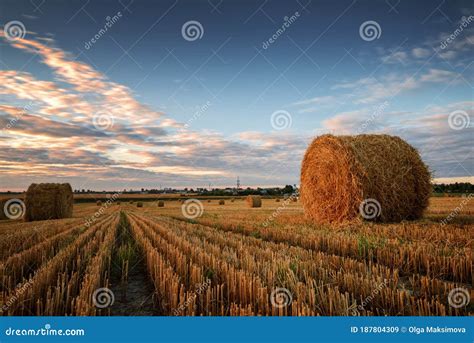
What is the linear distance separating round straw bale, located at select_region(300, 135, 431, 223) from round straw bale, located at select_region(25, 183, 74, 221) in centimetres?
1491

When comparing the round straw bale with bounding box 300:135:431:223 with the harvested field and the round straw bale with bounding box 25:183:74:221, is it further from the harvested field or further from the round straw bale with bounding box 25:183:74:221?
the round straw bale with bounding box 25:183:74:221

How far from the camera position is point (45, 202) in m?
18.5

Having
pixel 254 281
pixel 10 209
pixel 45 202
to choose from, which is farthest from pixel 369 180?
pixel 10 209

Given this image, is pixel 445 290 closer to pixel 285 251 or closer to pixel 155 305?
pixel 285 251

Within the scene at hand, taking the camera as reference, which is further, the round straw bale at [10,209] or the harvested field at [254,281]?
the round straw bale at [10,209]

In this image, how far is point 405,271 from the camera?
4453mm

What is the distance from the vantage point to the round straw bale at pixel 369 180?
9.15m

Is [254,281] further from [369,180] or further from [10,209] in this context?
[10,209]

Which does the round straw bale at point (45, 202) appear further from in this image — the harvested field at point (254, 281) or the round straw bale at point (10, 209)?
the harvested field at point (254, 281)

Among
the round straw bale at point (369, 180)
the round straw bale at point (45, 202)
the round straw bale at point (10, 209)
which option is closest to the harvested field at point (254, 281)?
the round straw bale at point (369, 180)

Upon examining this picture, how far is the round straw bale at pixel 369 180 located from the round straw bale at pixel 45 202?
48.9 feet

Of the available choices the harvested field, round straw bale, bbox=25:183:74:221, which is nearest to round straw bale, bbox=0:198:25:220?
round straw bale, bbox=25:183:74:221

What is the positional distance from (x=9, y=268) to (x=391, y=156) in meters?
9.39

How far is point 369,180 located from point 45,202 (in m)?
17.0
